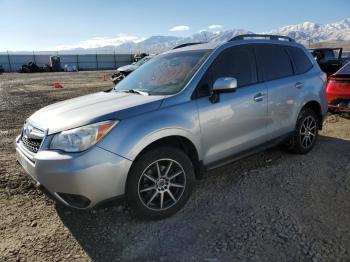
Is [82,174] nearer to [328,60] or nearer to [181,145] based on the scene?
[181,145]

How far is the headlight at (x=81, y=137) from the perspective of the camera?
3.02 metres

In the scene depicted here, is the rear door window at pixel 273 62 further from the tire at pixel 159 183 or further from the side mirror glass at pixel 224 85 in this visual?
the tire at pixel 159 183

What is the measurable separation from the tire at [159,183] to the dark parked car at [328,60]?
1273cm

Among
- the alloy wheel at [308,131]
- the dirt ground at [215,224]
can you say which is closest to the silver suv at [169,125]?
the alloy wheel at [308,131]

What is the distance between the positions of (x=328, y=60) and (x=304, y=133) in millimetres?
11251

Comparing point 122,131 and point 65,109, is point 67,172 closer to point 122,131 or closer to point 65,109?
point 122,131

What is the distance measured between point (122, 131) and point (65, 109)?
0.96 meters

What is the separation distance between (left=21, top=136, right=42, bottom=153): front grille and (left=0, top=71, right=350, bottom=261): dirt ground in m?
0.80

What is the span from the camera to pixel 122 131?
311 centimetres

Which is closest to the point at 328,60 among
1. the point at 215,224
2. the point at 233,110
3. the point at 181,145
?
the point at 233,110

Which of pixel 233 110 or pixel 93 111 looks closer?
pixel 93 111

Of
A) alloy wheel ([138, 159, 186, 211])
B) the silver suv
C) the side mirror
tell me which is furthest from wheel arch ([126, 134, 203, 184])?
the side mirror

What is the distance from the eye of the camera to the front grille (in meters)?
3.34

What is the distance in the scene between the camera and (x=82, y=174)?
294 centimetres
